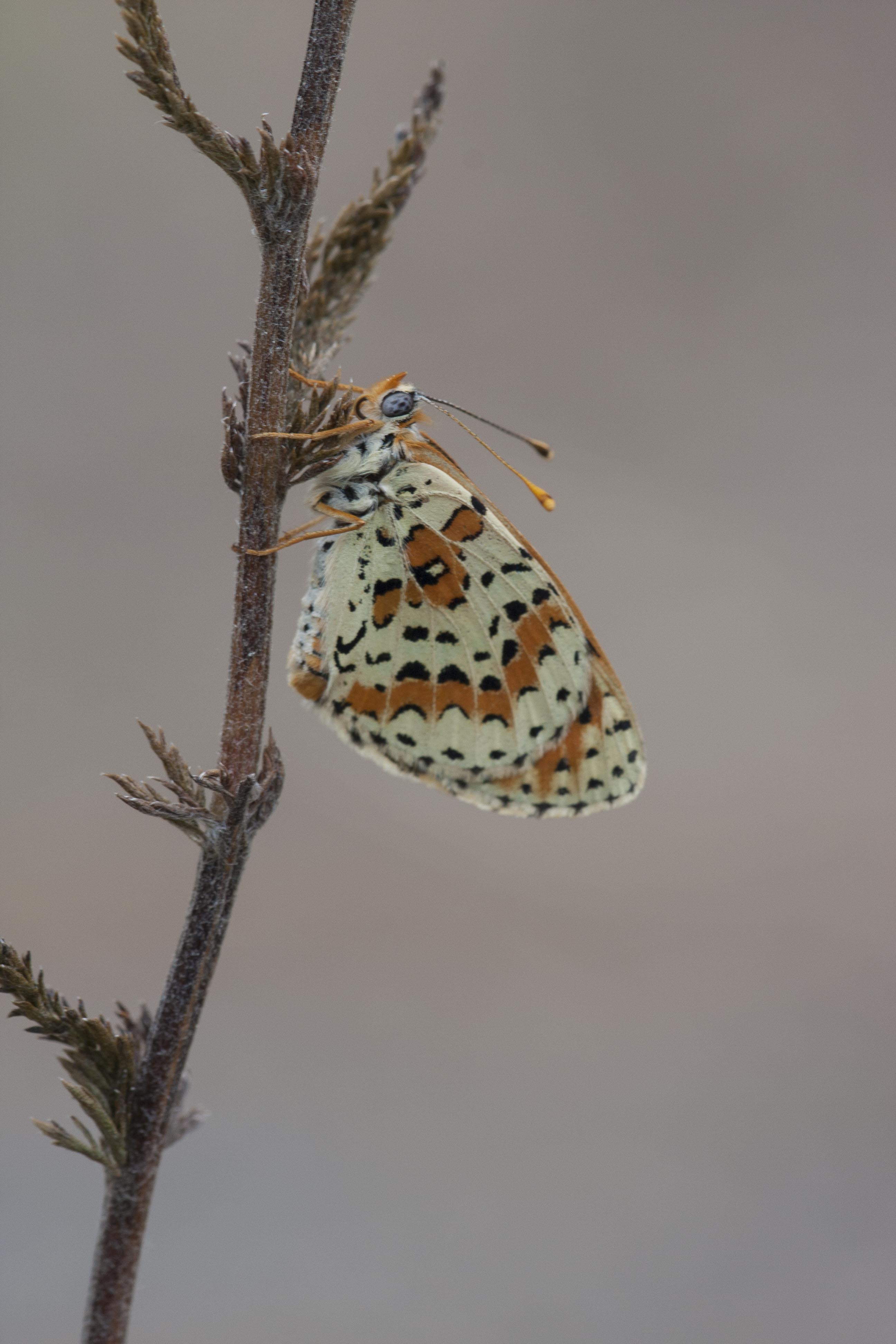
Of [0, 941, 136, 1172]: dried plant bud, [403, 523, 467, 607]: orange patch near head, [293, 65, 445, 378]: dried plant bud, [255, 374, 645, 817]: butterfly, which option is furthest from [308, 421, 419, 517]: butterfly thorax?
[0, 941, 136, 1172]: dried plant bud

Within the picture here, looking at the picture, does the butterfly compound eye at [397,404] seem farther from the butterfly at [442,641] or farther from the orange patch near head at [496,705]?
the orange patch near head at [496,705]

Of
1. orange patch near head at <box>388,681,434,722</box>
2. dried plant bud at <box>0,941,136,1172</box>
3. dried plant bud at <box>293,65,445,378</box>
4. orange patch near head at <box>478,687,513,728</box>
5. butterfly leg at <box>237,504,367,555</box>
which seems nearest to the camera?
dried plant bud at <box>0,941,136,1172</box>

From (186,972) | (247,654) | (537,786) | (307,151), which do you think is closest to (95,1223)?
(537,786)

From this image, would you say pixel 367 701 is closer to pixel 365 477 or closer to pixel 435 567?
pixel 435 567

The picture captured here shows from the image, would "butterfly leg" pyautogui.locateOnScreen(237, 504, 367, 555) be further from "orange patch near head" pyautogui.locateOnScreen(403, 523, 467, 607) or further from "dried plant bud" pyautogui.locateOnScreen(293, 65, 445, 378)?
"dried plant bud" pyautogui.locateOnScreen(293, 65, 445, 378)

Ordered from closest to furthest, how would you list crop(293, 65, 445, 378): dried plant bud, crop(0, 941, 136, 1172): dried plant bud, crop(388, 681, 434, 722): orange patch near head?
crop(0, 941, 136, 1172): dried plant bud, crop(293, 65, 445, 378): dried plant bud, crop(388, 681, 434, 722): orange patch near head

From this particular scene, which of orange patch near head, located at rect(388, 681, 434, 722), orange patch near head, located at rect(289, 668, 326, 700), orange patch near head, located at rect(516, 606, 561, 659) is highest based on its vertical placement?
orange patch near head, located at rect(516, 606, 561, 659)

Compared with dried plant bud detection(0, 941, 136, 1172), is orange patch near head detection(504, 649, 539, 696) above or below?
above
